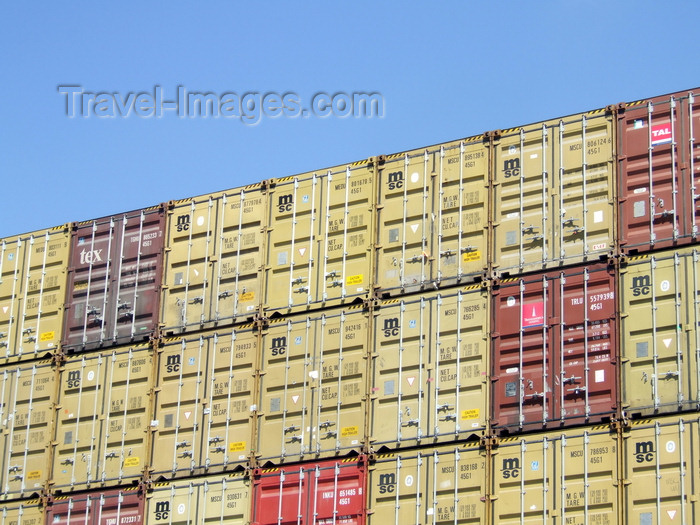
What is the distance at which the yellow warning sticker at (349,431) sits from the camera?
23.9m

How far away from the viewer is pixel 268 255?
2616 centimetres

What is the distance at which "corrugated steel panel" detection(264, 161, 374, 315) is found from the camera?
25.1m

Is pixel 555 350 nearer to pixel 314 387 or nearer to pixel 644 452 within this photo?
pixel 644 452

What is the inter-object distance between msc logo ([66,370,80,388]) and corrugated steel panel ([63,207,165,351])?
0.56m

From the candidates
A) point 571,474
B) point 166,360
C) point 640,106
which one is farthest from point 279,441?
point 640,106

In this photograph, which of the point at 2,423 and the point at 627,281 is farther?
the point at 2,423

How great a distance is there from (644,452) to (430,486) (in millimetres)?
3959

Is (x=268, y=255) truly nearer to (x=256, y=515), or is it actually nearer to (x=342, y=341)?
(x=342, y=341)

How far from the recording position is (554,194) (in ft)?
77.4

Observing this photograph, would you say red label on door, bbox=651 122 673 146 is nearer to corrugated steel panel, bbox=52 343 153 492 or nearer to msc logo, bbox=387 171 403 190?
msc logo, bbox=387 171 403 190

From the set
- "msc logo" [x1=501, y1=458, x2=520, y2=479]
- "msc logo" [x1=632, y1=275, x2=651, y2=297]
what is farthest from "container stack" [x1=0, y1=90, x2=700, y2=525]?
"msc logo" [x1=501, y1=458, x2=520, y2=479]

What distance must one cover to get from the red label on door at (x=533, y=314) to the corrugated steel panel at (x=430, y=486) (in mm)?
2434

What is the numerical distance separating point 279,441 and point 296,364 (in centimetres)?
155

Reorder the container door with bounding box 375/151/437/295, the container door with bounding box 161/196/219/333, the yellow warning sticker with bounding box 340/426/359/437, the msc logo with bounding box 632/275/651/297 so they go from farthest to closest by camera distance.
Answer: the container door with bounding box 161/196/219/333 → the container door with bounding box 375/151/437/295 → the yellow warning sticker with bounding box 340/426/359/437 → the msc logo with bounding box 632/275/651/297
